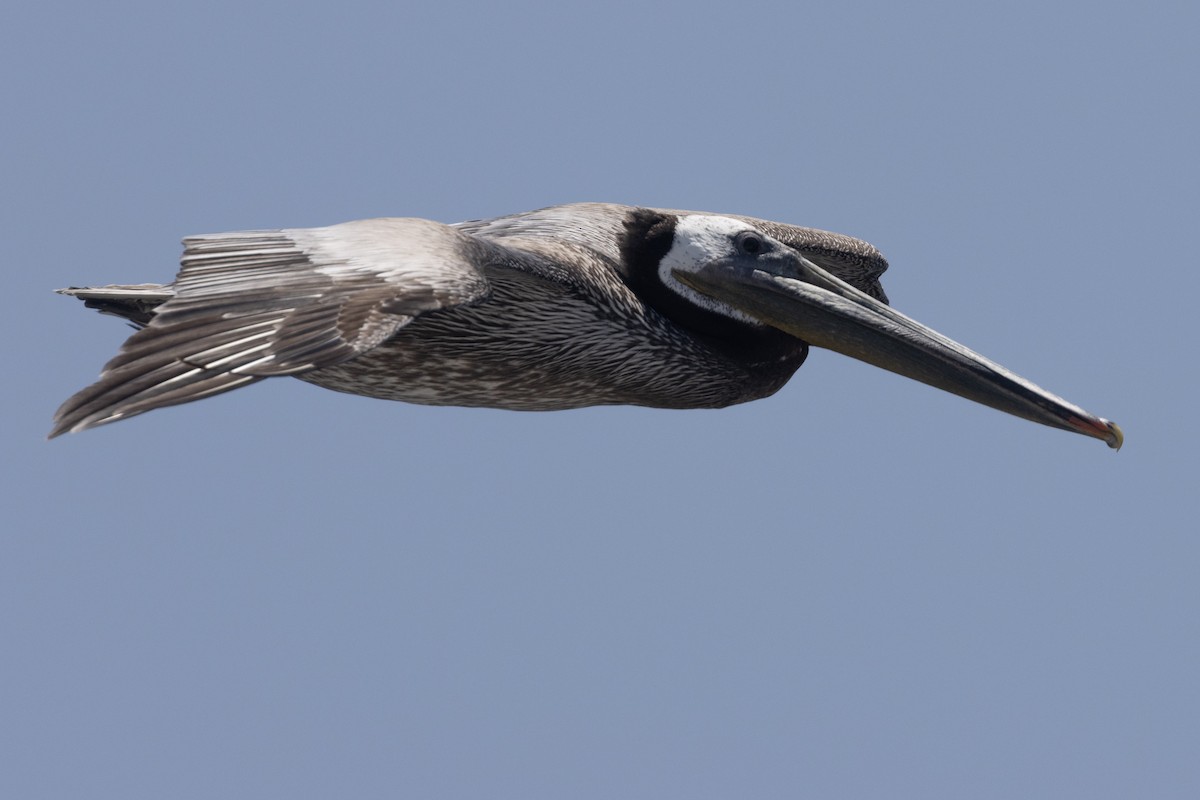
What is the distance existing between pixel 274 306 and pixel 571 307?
6.81 ft

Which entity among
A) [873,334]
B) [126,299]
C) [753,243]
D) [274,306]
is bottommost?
[274,306]

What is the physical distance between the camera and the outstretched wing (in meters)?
7.24

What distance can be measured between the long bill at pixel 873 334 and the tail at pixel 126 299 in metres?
2.99

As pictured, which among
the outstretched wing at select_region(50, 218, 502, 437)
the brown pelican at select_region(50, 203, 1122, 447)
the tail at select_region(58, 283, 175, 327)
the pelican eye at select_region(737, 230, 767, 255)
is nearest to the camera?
the outstretched wing at select_region(50, 218, 502, 437)

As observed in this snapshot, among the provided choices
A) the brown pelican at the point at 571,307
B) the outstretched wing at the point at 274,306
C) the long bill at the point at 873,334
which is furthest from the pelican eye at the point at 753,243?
the outstretched wing at the point at 274,306

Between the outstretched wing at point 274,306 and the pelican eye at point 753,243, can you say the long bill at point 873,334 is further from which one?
the outstretched wing at point 274,306

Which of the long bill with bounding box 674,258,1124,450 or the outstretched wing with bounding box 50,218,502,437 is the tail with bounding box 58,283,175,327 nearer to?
the outstretched wing with bounding box 50,218,502,437

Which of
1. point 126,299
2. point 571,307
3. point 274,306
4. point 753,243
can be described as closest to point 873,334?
point 753,243

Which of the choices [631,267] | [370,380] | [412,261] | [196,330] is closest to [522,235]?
[631,267]

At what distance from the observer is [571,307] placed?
30.7ft

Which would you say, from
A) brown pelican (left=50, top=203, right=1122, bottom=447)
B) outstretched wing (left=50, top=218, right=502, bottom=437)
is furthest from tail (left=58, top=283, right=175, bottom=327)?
outstretched wing (left=50, top=218, right=502, bottom=437)

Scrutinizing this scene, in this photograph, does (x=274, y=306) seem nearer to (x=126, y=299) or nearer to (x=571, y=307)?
(x=571, y=307)

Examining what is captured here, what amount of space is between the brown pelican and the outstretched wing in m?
0.01

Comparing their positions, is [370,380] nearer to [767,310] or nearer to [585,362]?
[585,362]
